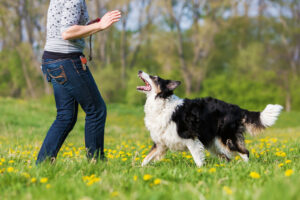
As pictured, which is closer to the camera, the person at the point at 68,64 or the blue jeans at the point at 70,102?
the person at the point at 68,64

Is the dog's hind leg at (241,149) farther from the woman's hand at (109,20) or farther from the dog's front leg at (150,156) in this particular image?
the woman's hand at (109,20)

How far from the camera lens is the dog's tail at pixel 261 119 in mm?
4332

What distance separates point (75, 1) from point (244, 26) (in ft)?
94.2

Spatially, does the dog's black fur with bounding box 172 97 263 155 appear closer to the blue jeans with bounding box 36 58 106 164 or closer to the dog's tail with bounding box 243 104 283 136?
the dog's tail with bounding box 243 104 283 136

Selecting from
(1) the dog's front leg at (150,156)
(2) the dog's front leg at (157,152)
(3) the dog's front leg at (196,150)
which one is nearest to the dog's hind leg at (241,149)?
(3) the dog's front leg at (196,150)

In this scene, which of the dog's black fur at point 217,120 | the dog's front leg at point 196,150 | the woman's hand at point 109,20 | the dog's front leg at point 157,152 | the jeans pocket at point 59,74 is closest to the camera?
the woman's hand at point 109,20

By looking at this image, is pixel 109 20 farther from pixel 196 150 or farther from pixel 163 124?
pixel 196 150

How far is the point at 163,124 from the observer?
3939 millimetres

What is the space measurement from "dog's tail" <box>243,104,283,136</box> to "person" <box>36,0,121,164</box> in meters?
2.14

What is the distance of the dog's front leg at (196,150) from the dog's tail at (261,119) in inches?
34.9

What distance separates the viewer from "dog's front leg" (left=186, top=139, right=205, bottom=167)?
3.85m

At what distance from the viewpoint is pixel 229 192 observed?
Answer: 6.93ft

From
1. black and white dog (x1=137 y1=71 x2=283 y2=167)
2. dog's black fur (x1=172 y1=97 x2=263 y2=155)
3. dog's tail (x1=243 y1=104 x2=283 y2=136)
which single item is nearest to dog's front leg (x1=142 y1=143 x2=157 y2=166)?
black and white dog (x1=137 y1=71 x2=283 y2=167)

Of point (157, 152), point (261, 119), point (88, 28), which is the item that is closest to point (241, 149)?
point (261, 119)
